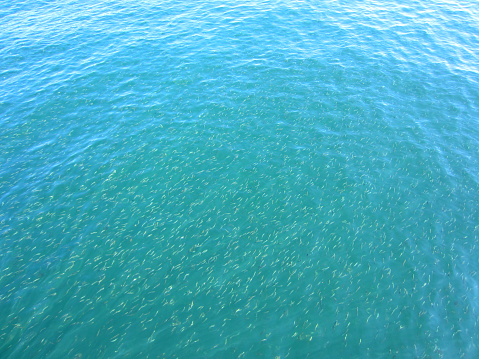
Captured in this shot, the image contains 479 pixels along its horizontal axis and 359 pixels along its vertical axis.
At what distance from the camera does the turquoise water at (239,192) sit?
80.2ft

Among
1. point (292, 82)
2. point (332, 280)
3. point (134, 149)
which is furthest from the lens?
point (292, 82)

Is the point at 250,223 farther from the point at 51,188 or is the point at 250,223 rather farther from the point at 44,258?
the point at 51,188

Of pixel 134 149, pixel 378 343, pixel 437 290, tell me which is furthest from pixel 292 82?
pixel 378 343

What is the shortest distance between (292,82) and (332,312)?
113 feet

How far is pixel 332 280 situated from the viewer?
27.1 metres

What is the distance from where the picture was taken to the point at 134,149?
3897 cm

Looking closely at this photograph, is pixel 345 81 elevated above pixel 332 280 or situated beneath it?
elevated above

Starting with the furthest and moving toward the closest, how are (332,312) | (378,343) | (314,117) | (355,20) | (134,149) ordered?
(355,20) < (314,117) < (134,149) < (332,312) < (378,343)

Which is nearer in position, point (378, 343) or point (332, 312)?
point (378, 343)

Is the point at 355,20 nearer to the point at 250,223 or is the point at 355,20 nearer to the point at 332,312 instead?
the point at 250,223

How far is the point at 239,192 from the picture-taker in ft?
112

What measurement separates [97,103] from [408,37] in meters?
55.6

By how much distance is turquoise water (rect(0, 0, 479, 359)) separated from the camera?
80.2 ft

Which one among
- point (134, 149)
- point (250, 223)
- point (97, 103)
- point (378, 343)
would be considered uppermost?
point (97, 103)
